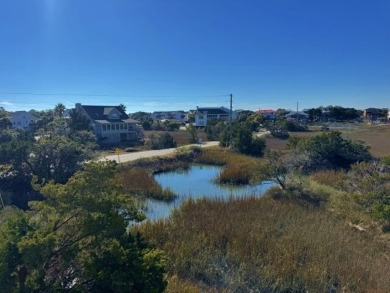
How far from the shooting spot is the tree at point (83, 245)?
14.0ft

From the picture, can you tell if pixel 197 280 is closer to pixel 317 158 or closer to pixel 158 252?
pixel 158 252

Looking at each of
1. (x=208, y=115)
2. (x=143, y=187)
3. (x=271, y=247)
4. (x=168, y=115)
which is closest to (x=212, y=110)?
(x=208, y=115)

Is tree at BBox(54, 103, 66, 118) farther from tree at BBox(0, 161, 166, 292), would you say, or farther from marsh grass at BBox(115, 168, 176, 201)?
tree at BBox(0, 161, 166, 292)

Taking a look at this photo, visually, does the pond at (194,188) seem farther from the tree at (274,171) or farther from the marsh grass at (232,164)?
the tree at (274,171)

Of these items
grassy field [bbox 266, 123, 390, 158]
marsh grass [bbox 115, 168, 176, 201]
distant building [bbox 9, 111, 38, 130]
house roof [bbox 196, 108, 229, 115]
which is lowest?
marsh grass [bbox 115, 168, 176, 201]

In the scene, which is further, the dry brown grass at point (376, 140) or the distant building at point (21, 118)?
the distant building at point (21, 118)

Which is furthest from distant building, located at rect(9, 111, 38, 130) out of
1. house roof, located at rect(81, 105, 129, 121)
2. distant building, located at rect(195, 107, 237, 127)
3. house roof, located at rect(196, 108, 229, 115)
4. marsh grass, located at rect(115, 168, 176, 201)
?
marsh grass, located at rect(115, 168, 176, 201)

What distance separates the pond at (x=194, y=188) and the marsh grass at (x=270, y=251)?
2.55 metres

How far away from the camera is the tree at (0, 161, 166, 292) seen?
4.26m

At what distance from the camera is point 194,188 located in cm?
1716

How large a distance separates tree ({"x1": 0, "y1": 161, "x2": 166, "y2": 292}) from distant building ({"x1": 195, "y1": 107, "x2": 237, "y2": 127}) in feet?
192

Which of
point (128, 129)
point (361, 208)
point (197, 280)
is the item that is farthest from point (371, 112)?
point (197, 280)

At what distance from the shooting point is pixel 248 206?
11.6m

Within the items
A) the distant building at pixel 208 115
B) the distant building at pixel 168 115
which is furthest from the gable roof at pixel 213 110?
the distant building at pixel 168 115
